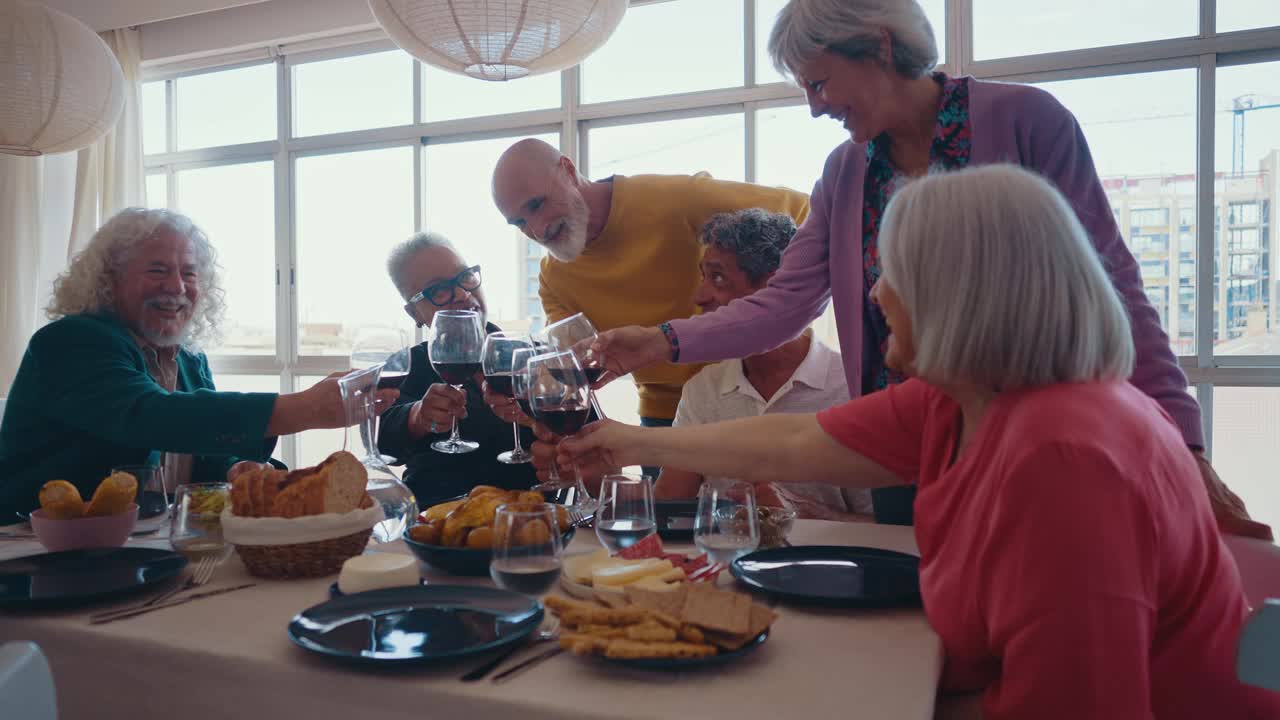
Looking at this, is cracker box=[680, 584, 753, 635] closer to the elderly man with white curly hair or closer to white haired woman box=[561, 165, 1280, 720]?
white haired woman box=[561, 165, 1280, 720]

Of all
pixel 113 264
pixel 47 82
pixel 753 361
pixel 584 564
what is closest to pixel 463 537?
pixel 584 564

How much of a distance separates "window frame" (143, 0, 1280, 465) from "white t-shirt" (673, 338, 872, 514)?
2.45 m

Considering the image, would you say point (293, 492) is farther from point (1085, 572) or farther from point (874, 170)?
point (874, 170)

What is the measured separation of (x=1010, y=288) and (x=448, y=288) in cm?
209

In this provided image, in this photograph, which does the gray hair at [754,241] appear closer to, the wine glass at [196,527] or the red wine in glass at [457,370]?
the red wine in glass at [457,370]

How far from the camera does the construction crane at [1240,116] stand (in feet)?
13.0

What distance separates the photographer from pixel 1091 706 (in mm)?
875

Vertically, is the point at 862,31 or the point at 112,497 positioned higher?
the point at 862,31

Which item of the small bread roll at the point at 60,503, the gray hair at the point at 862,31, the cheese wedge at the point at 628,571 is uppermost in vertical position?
the gray hair at the point at 862,31

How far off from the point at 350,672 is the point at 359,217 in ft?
17.4

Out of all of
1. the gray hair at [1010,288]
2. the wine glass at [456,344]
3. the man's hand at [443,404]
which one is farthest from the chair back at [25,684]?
the man's hand at [443,404]

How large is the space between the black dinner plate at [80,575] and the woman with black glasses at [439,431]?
1059 mm

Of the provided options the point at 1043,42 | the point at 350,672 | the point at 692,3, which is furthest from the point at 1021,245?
the point at 692,3

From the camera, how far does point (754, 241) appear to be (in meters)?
2.43
